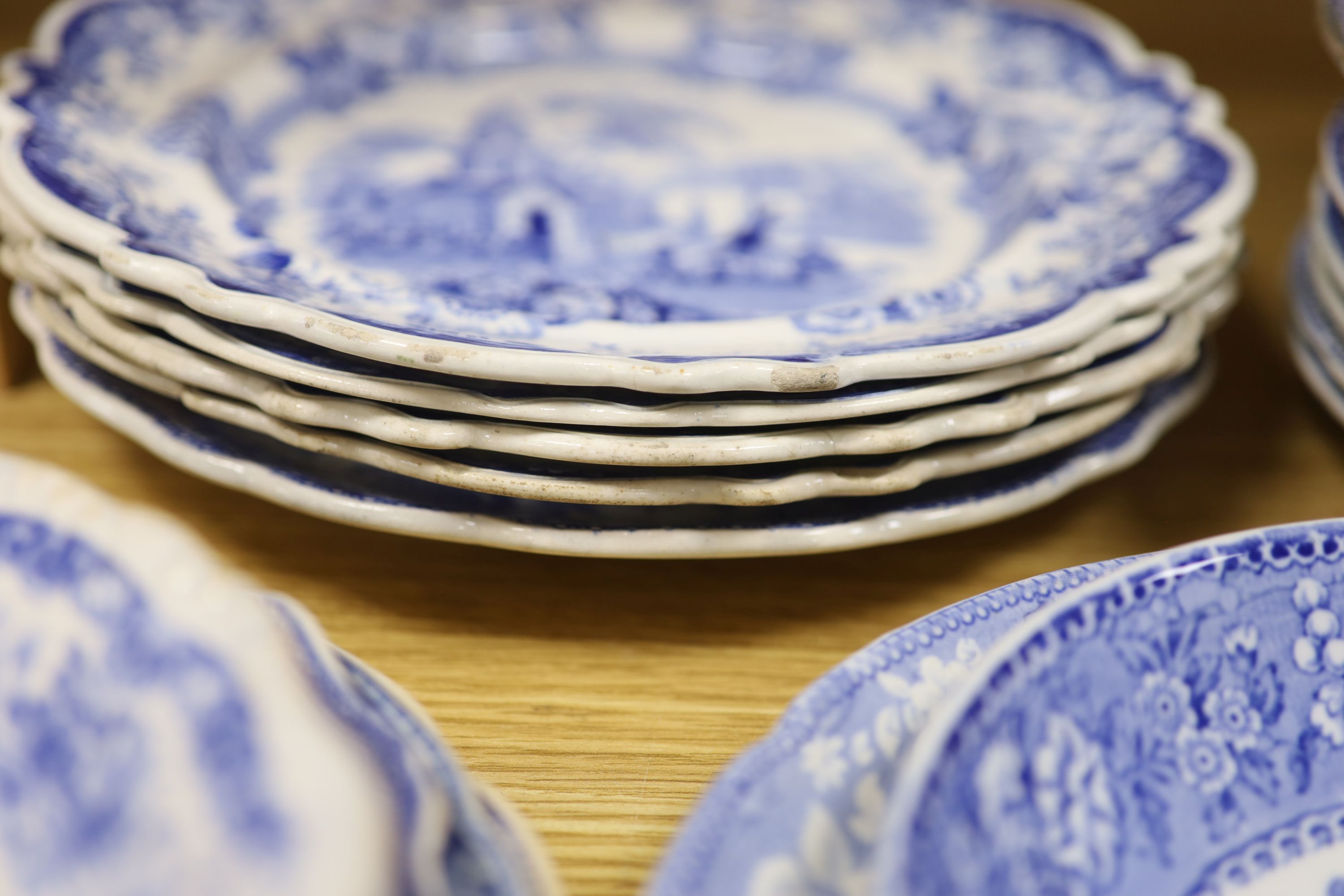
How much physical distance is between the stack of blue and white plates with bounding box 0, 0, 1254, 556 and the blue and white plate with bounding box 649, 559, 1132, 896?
0.08m

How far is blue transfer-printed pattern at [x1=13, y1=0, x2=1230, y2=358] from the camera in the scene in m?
0.51

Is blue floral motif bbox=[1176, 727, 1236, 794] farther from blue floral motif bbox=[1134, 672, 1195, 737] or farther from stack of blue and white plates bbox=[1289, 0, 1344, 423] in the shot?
stack of blue and white plates bbox=[1289, 0, 1344, 423]

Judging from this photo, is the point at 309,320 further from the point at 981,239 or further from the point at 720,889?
the point at 981,239

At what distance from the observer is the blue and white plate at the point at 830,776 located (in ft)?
0.91

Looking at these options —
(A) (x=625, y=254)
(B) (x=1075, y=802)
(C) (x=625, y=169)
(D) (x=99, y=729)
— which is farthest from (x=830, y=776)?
(C) (x=625, y=169)

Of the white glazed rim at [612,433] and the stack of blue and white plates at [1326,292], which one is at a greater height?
the stack of blue and white plates at [1326,292]

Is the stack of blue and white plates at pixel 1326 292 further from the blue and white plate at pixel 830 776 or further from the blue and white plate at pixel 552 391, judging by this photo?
the blue and white plate at pixel 830 776

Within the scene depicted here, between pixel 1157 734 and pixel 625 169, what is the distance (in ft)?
1.52

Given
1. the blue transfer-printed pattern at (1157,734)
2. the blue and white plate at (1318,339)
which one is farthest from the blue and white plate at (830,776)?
the blue and white plate at (1318,339)

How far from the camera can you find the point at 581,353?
1.34 ft

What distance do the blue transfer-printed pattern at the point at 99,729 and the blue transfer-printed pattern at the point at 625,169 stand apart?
0.15 metres

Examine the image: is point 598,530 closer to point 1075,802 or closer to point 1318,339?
point 1075,802

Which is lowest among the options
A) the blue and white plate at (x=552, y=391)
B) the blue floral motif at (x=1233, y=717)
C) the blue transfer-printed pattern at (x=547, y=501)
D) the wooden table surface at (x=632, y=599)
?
the wooden table surface at (x=632, y=599)

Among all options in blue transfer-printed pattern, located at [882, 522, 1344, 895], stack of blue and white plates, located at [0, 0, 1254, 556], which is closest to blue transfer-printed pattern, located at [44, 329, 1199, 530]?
stack of blue and white plates, located at [0, 0, 1254, 556]
